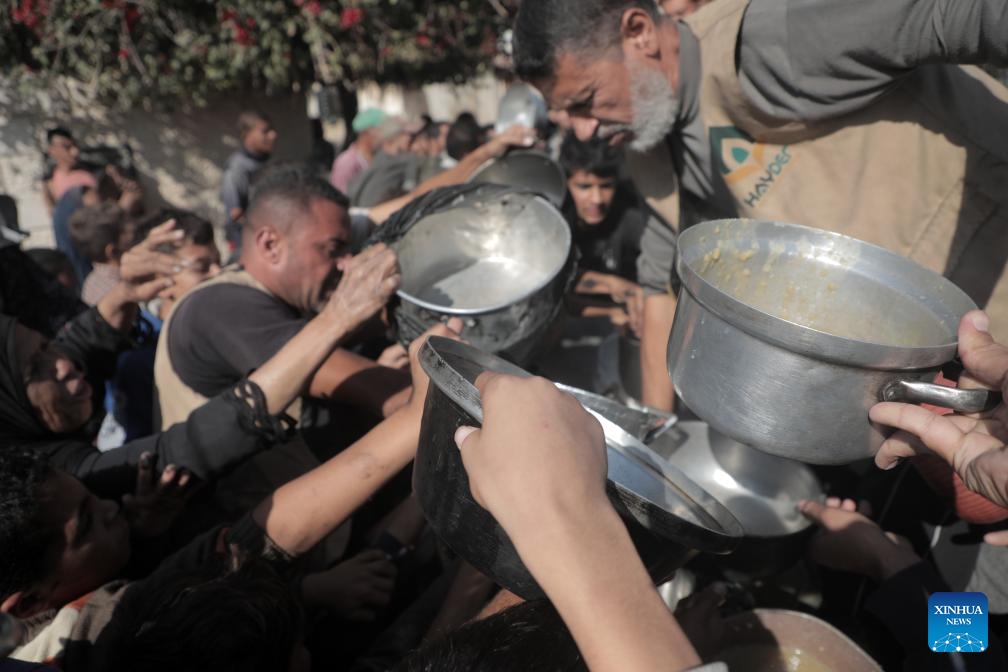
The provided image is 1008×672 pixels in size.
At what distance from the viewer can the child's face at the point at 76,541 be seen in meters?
1.30

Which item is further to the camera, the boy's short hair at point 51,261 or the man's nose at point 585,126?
the boy's short hair at point 51,261

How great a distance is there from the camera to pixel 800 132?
1.61 metres

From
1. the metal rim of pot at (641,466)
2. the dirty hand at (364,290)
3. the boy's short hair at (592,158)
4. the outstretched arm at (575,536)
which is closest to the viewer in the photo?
the outstretched arm at (575,536)

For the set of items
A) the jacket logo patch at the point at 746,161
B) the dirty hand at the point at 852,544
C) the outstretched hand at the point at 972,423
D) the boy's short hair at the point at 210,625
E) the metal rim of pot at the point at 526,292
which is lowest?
the dirty hand at the point at 852,544

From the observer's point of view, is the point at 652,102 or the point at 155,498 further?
the point at 652,102

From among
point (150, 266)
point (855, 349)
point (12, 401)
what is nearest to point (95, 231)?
point (150, 266)

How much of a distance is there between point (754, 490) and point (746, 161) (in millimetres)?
932

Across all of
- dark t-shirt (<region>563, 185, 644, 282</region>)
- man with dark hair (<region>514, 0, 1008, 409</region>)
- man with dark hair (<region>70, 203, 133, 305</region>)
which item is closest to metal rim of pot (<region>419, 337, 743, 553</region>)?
man with dark hair (<region>514, 0, 1008, 409</region>)

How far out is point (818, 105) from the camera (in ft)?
4.91

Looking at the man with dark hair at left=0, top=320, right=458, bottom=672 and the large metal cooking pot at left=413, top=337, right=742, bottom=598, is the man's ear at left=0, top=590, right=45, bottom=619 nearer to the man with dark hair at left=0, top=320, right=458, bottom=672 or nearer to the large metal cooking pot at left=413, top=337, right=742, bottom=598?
the man with dark hair at left=0, top=320, right=458, bottom=672

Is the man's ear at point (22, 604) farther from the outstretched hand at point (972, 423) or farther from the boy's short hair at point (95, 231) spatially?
the boy's short hair at point (95, 231)

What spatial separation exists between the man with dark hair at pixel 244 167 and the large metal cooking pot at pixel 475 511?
4.84m

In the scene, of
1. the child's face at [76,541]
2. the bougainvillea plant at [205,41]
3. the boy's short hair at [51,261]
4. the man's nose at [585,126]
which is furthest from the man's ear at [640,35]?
the bougainvillea plant at [205,41]

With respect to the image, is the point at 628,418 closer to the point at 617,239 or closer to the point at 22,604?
the point at 22,604
